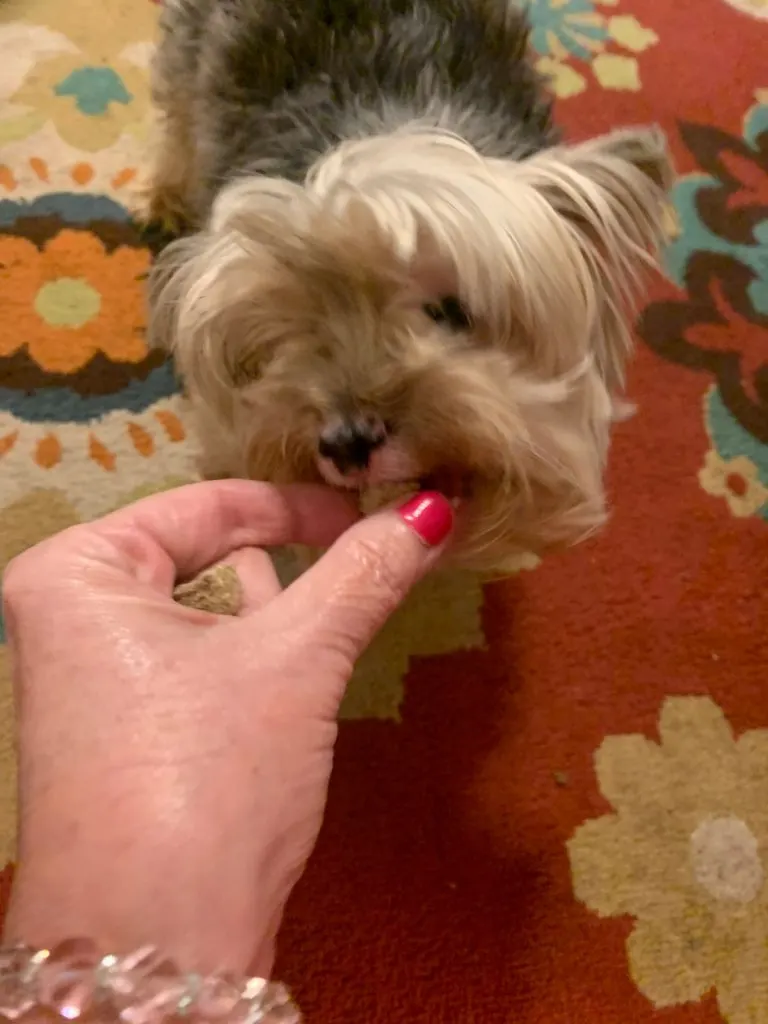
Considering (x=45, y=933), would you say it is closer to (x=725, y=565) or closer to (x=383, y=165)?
(x=383, y=165)

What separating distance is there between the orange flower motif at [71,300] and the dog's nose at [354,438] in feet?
2.36

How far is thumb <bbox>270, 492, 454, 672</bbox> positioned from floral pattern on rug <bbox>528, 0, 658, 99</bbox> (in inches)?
50.7

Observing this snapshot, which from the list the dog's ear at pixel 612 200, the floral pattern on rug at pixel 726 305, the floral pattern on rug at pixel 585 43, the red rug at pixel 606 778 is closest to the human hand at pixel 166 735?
the dog's ear at pixel 612 200

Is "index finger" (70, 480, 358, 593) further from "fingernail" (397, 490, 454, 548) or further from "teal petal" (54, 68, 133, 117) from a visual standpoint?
"teal petal" (54, 68, 133, 117)

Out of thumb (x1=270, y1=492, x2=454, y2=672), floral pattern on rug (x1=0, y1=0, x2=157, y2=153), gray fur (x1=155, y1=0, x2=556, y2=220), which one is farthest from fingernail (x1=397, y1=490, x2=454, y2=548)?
floral pattern on rug (x1=0, y1=0, x2=157, y2=153)

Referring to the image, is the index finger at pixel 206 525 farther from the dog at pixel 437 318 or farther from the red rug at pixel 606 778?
the red rug at pixel 606 778

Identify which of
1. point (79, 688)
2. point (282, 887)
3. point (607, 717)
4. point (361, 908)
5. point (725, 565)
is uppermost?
point (79, 688)

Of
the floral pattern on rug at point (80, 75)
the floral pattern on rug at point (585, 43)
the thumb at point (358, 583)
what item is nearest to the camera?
the thumb at point (358, 583)

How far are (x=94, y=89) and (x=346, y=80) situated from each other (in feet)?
2.27

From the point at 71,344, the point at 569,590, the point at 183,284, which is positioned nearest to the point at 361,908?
the point at 569,590

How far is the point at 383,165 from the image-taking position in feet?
2.89

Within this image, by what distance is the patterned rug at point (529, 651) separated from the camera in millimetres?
1098

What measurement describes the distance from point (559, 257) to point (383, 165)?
18 centimetres

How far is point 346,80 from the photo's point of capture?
3.90ft
